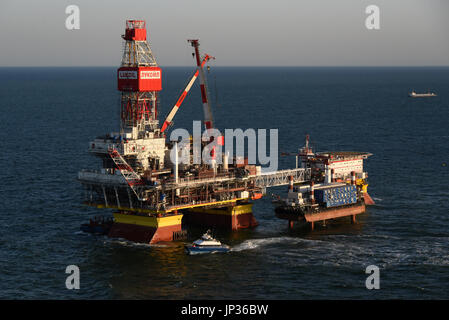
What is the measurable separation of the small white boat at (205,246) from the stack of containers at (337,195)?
2158 centimetres

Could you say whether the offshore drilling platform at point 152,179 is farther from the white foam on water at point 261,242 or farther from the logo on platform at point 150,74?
the white foam on water at point 261,242

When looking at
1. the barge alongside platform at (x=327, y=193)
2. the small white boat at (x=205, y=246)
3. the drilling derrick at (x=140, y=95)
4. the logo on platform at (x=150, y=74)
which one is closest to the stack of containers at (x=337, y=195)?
the barge alongside platform at (x=327, y=193)

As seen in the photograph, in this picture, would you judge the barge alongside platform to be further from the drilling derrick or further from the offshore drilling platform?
the drilling derrick

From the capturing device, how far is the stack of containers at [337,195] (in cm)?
12044

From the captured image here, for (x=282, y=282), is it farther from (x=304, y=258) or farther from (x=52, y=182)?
(x=52, y=182)

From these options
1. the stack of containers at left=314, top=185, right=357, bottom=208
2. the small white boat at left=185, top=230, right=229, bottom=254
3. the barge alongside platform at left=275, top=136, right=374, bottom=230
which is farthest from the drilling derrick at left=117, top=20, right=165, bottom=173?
the stack of containers at left=314, top=185, right=357, bottom=208

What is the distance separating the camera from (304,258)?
337ft

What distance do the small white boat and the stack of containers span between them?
2158 cm

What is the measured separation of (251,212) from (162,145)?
1849 cm

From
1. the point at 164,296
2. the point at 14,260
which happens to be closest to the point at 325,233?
the point at 164,296

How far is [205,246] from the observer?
347 ft

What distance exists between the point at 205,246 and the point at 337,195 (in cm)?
2776

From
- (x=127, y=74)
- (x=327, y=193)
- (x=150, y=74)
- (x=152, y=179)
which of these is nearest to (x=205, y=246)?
(x=152, y=179)

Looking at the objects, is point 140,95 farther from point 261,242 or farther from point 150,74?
point 261,242
